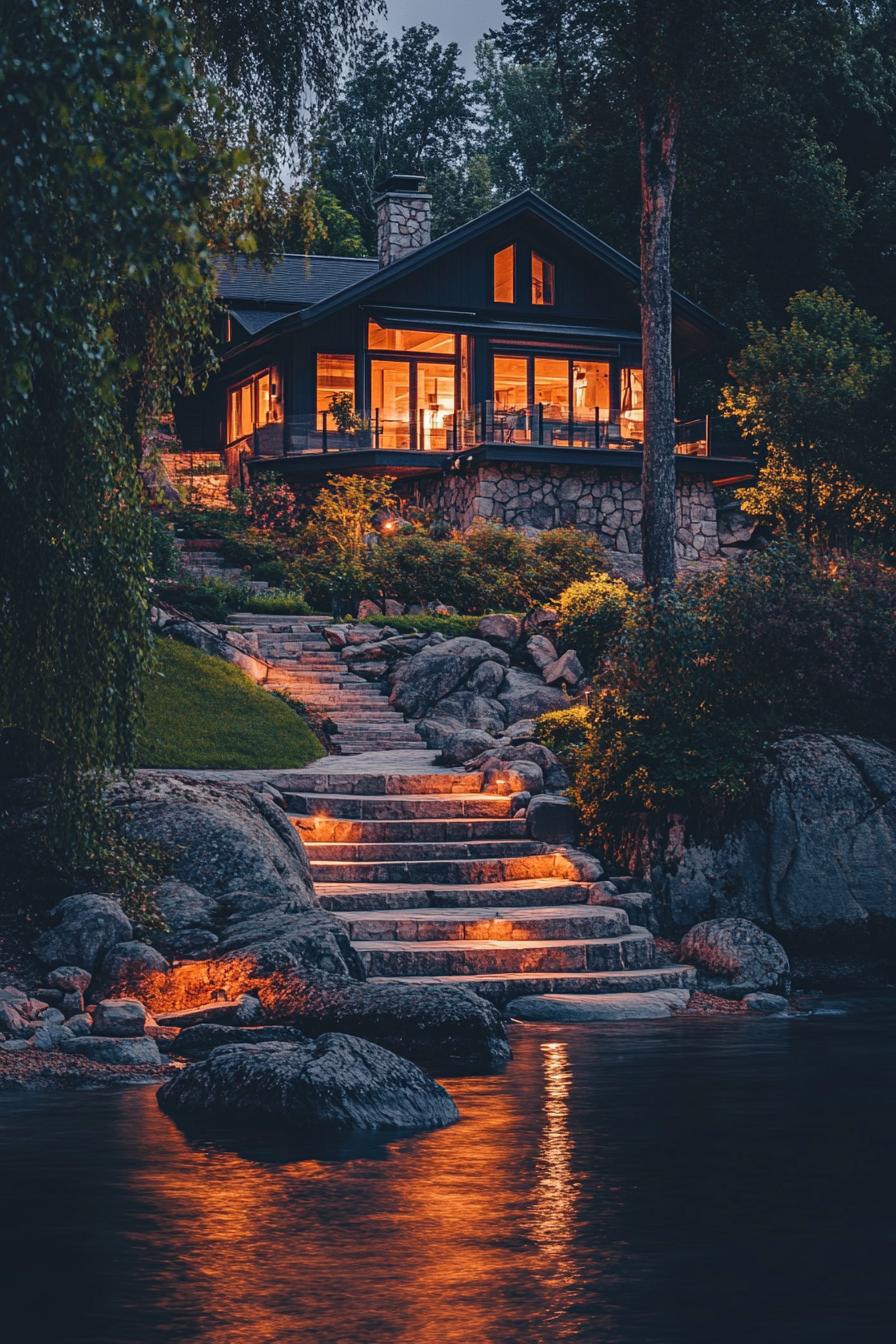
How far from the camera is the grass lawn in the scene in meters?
20.3

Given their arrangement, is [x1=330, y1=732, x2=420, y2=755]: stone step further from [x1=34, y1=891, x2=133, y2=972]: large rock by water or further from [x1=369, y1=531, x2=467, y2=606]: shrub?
[x1=34, y1=891, x2=133, y2=972]: large rock by water

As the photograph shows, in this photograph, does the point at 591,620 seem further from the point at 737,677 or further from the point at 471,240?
the point at 471,240

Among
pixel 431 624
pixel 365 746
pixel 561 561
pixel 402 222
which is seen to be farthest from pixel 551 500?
pixel 365 746

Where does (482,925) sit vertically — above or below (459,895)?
below

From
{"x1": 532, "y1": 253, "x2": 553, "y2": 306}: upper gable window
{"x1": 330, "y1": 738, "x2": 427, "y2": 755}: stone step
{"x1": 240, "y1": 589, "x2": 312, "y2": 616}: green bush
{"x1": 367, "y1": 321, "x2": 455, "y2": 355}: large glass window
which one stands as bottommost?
{"x1": 330, "y1": 738, "x2": 427, "y2": 755}: stone step

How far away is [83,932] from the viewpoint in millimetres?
13289

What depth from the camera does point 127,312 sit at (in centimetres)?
1099

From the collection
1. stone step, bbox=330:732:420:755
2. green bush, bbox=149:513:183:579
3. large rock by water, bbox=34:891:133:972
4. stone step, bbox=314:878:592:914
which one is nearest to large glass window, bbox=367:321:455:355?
green bush, bbox=149:513:183:579

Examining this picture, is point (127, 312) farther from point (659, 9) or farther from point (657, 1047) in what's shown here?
point (659, 9)

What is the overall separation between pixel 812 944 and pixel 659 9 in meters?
13.5

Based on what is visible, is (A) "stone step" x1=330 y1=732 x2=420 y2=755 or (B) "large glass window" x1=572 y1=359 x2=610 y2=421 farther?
(B) "large glass window" x1=572 y1=359 x2=610 y2=421

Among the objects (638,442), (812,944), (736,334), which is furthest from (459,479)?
(812,944)

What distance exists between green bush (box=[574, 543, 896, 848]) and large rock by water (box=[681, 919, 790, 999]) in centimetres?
175

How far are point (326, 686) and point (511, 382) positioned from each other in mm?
18936
